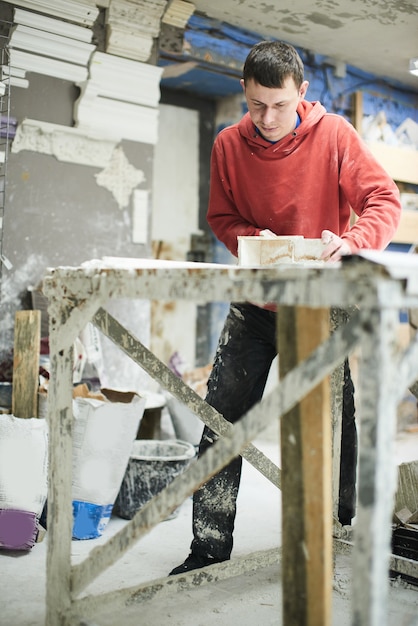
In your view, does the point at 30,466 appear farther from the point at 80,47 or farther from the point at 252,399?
the point at 80,47

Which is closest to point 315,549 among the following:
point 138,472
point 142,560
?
point 142,560

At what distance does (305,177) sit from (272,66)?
40 centimetres

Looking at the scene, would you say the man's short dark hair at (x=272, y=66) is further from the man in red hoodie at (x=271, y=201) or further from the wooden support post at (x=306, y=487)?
the wooden support post at (x=306, y=487)

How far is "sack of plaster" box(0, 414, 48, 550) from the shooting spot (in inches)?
99.5

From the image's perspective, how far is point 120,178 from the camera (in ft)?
12.8

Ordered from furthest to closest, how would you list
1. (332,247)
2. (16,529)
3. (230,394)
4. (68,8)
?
(68,8)
(16,529)
(230,394)
(332,247)

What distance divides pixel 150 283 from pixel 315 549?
25.8 inches

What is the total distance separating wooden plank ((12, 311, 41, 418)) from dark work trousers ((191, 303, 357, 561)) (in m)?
0.93

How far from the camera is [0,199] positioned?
345 cm

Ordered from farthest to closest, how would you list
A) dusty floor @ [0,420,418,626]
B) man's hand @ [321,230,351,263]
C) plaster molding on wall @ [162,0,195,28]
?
1. plaster molding on wall @ [162,0,195,28]
2. dusty floor @ [0,420,418,626]
3. man's hand @ [321,230,351,263]

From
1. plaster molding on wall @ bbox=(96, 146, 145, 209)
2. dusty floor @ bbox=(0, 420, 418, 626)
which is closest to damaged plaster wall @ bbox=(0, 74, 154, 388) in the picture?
plaster molding on wall @ bbox=(96, 146, 145, 209)

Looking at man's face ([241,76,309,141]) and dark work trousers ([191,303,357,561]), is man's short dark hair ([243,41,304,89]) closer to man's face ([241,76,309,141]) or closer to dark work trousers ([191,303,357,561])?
man's face ([241,76,309,141])

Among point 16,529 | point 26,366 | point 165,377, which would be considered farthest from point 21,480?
point 165,377

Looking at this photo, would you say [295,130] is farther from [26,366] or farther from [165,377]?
[26,366]
